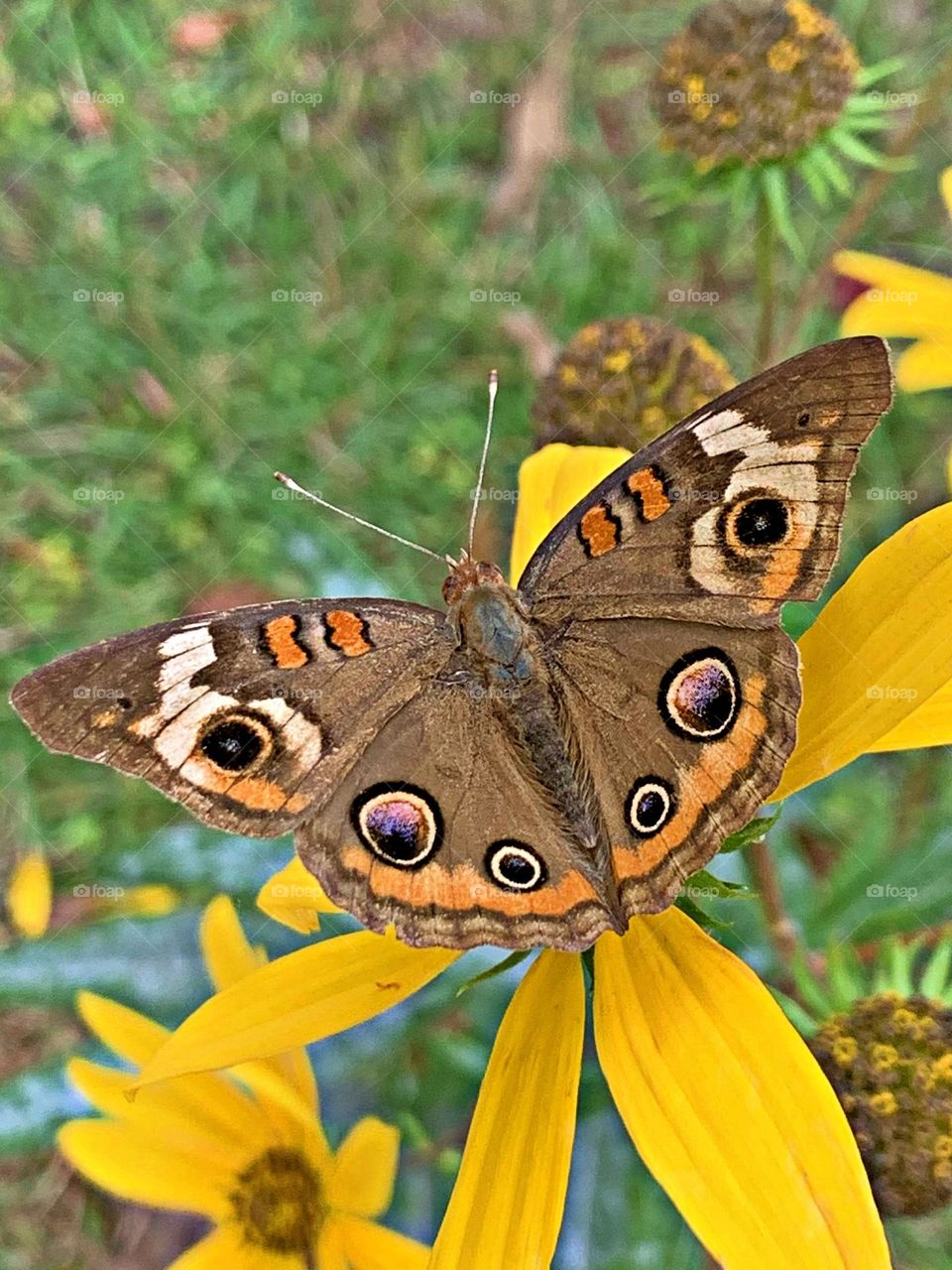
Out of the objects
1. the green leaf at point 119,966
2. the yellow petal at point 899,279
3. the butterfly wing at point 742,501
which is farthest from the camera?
the yellow petal at point 899,279

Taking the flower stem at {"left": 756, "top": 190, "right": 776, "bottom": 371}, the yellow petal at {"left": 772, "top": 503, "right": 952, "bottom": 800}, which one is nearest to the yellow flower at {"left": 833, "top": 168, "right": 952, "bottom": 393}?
the flower stem at {"left": 756, "top": 190, "right": 776, "bottom": 371}

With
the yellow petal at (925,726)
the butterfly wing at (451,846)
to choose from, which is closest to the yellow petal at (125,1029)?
the butterfly wing at (451,846)

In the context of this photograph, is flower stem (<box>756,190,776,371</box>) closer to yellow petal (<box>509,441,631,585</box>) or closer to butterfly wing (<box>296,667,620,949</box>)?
yellow petal (<box>509,441,631,585</box>)

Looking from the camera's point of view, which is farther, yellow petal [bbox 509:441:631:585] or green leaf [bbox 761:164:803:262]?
green leaf [bbox 761:164:803:262]

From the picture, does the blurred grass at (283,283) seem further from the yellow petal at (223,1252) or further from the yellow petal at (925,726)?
the yellow petal at (925,726)

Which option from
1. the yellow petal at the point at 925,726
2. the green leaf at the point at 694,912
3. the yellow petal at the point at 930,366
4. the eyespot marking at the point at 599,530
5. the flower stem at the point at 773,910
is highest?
the yellow petal at the point at 930,366

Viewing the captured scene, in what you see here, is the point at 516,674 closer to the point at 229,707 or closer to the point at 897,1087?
the point at 229,707

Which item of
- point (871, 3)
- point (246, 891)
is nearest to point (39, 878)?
point (246, 891)
